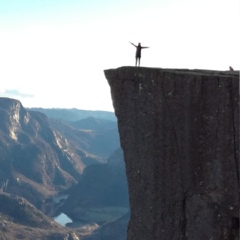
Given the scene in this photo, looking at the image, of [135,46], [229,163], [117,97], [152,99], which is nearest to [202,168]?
[229,163]

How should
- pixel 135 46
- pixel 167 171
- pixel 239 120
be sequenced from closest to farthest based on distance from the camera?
pixel 239 120
pixel 167 171
pixel 135 46

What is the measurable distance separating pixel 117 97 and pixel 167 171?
11.0 feet

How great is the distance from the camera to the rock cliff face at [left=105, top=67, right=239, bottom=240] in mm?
15180

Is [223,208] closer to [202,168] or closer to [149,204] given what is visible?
[202,168]

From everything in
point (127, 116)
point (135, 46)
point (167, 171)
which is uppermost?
point (135, 46)

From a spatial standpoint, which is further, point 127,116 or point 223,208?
point 127,116

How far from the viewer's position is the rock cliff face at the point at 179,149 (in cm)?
1518

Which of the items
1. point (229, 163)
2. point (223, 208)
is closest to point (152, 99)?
point (229, 163)

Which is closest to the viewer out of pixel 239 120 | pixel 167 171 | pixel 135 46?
pixel 239 120

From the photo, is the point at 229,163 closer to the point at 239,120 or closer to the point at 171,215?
the point at 239,120

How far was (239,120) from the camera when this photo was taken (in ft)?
48.9

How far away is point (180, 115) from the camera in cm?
1577

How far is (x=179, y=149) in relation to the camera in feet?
52.1

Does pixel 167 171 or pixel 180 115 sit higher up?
pixel 180 115
